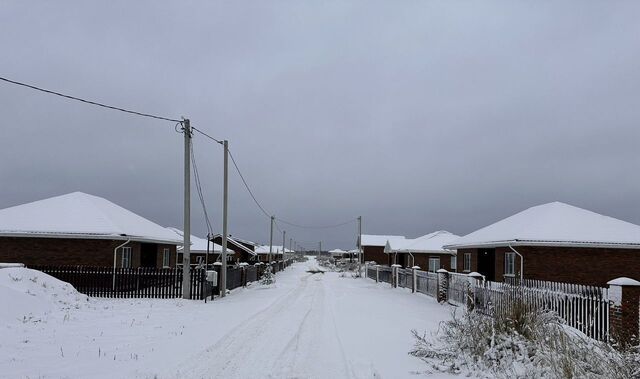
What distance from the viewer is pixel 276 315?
1500 cm

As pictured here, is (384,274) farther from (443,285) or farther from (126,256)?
(126,256)

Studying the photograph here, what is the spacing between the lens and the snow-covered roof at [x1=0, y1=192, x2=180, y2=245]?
75.6 feet

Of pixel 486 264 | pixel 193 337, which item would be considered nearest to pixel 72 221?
pixel 193 337

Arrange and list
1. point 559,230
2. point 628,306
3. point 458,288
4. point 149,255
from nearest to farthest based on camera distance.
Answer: point 628,306 < point 458,288 < point 559,230 < point 149,255

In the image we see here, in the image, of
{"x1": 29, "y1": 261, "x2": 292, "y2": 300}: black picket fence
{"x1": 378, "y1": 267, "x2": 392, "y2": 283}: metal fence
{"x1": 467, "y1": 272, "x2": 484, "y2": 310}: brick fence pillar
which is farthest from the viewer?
{"x1": 378, "y1": 267, "x2": 392, "y2": 283}: metal fence

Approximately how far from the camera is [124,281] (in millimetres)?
20359

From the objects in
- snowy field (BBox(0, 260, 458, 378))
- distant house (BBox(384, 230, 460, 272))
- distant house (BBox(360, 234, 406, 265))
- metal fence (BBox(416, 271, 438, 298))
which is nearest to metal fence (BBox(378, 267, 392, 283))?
metal fence (BBox(416, 271, 438, 298))

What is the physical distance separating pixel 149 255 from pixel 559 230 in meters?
23.1

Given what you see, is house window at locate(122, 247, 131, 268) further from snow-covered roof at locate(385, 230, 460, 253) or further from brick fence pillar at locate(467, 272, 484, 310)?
snow-covered roof at locate(385, 230, 460, 253)

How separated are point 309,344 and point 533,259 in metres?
16.0

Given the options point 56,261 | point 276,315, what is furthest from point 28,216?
point 276,315

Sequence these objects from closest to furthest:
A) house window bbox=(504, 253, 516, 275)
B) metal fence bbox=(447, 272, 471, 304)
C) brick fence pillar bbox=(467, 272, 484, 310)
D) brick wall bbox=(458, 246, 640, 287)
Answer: brick fence pillar bbox=(467, 272, 484, 310) → metal fence bbox=(447, 272, 471, 304) → brick wall bbox=(458, 246, 640, 287) → house window bbox=(504, 253, 516, 275)

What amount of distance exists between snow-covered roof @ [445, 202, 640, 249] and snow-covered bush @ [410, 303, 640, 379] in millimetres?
14598

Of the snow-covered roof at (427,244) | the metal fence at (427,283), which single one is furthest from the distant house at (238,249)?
the metal fence at (427,283)
